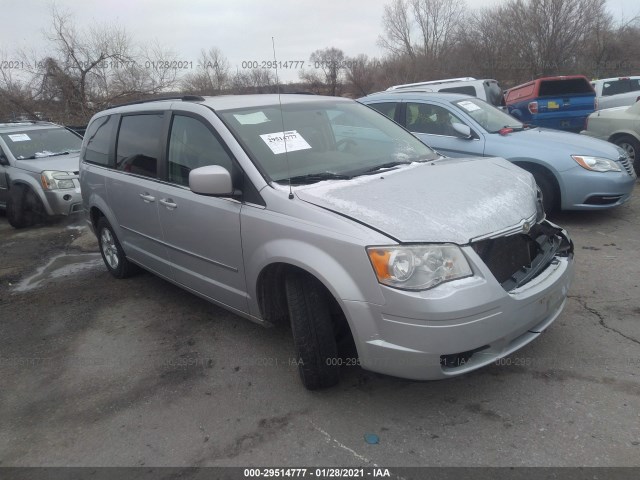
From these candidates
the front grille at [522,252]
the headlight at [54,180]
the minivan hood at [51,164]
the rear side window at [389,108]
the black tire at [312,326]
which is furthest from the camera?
the minivan hood at [51,164]

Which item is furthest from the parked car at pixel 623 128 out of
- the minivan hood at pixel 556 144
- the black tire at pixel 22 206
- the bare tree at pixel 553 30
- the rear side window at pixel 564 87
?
the bare tree at pixel 553 30

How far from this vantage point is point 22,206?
27.0 feet

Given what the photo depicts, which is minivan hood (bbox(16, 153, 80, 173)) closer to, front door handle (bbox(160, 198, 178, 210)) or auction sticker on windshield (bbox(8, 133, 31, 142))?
auction sticker on windshield (bbox(8, 133, 31, 142))

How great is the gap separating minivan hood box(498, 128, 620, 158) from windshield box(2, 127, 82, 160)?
24.6ft

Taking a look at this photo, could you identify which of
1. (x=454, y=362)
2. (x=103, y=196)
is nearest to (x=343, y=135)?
(x=454, y=362)

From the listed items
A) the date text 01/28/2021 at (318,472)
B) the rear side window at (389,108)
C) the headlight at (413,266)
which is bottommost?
the date text 01/28/2021 at (318,472)

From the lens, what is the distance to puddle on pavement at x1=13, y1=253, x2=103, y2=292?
5.68 metres

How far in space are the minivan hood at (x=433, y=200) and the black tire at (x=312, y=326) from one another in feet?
1.60

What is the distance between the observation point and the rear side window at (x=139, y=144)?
13.5 feet

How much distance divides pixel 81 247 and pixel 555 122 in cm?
1004

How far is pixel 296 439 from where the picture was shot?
8.85ft

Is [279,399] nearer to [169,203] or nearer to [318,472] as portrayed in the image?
[318,472]

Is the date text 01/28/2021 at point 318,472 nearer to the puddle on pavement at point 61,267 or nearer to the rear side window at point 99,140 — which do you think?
the rear side window at point 99,140

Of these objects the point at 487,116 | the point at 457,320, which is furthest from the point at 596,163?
the point at 457,320
